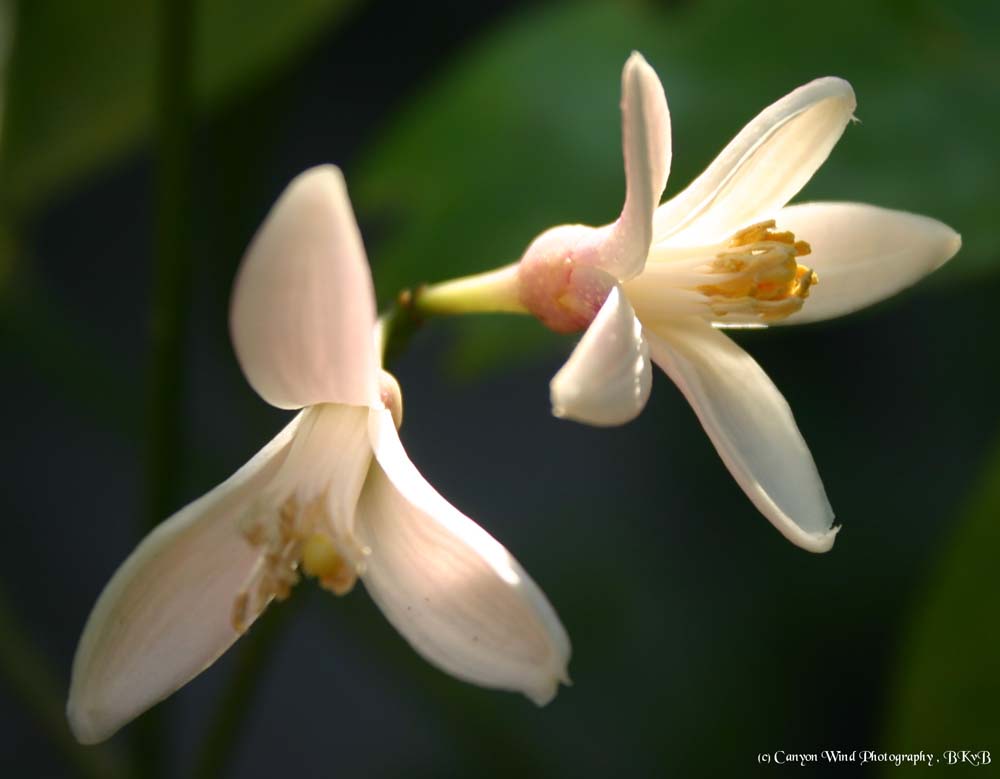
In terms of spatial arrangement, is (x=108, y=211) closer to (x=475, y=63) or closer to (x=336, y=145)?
(x=336, y=145)

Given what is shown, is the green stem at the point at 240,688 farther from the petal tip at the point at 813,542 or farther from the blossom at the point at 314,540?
the petal tip at the point at 813,542

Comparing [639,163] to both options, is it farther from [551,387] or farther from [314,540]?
[314,540]

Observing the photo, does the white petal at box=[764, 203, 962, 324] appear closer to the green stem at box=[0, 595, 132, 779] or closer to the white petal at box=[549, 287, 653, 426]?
the white petal at box=[549, 287, 653, 426]

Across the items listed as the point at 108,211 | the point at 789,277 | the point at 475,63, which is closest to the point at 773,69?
the point at 475,63

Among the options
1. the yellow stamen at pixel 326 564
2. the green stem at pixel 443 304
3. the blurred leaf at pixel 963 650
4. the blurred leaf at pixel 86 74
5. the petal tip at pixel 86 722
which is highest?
the blurred leaf at pixel 86 74

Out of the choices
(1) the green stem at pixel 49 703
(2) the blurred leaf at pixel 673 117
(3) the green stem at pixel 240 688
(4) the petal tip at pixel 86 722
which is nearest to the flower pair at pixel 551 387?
(4) the petal tip at pixel 86 722

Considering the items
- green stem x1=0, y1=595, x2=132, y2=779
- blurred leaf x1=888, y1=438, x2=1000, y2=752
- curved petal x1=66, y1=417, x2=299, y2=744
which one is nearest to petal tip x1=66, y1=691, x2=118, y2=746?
curved petal x1=66, y1=417, x2=299, y2=744
